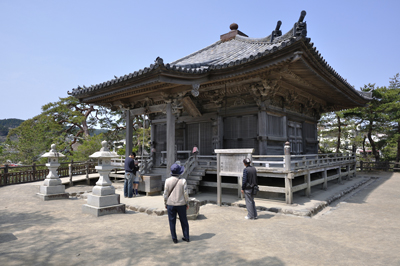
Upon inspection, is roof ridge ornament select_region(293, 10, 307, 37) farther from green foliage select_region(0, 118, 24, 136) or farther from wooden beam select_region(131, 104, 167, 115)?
green foliage select_region(0, 118, 24, 136)

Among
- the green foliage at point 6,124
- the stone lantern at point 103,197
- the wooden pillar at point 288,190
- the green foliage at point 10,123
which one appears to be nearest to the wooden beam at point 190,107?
the stone lantern at point 103,197

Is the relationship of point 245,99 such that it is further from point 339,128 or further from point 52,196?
point 339,128

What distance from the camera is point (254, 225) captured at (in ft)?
21.7

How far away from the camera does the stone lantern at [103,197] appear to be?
303 inches

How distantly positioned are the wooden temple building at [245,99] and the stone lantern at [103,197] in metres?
2.87

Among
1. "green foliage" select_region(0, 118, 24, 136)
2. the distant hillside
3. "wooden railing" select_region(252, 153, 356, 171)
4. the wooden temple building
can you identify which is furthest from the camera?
"green foliage" select_region(0, 118, 24, 136)

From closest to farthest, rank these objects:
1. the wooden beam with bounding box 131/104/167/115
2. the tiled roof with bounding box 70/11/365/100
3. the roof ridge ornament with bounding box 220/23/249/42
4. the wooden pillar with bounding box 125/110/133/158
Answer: the tiled roof with bounding box 70/11/365/100, the wooden beam with bounding box 131/104/167/115, the wooden pillar with bounding box 125/110/133/158, the roof ridge ornament with bounding box 220/23/249/42

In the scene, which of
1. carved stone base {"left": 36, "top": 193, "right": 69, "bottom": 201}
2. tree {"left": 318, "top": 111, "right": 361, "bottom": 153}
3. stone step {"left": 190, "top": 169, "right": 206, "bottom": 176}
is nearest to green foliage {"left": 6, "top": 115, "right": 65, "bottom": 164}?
carved stone base {"left": 36, "top": 193, "right": 69, "bottom": 201}

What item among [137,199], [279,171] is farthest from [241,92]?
[137,199]

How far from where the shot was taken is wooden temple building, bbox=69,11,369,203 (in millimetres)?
8938

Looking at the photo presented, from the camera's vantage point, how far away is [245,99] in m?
11.9

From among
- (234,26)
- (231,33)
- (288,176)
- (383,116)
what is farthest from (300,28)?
(383,116)

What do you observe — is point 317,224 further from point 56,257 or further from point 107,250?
point 56,257

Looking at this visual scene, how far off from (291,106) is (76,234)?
11.3 m
